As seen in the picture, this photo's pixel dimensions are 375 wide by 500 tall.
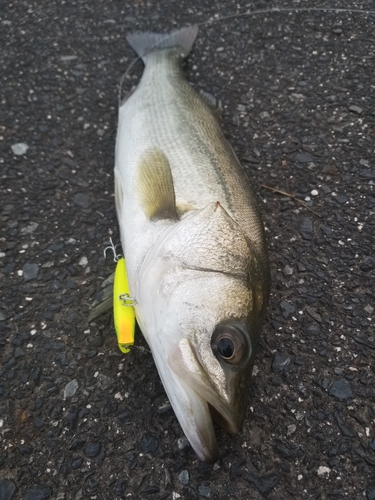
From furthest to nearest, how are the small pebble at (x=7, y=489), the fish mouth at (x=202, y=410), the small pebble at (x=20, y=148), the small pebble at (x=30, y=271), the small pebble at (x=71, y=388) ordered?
the small pebble at (x=20, y=148), the small pebble at (x=30, y=271), the small pebble at (x=71, y=388), the small pebble at (x=7, y=489), the fish mouth at (x=202, y=410)

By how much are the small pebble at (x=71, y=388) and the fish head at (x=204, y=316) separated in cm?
45

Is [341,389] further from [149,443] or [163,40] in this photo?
[163,40]

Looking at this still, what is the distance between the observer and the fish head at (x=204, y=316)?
192 centimetres

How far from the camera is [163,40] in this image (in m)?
4.07

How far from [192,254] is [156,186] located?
582 mm

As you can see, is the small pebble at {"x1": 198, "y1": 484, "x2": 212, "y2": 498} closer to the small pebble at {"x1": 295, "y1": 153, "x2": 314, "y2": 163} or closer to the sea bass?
the sea bass

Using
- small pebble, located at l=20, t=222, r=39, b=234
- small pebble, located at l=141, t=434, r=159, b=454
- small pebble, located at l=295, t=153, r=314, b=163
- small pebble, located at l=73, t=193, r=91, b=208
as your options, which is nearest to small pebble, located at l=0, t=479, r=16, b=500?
small pebble, located at l=141, t=434, r=159, b=454

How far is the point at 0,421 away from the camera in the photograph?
7.35 feet

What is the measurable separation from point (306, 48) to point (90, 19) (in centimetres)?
201

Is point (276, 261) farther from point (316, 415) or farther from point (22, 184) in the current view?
point (22, 184)

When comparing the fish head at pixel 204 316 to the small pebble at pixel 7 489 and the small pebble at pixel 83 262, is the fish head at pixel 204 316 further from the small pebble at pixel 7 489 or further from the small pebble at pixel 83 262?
the small pebble at pixel 7 489

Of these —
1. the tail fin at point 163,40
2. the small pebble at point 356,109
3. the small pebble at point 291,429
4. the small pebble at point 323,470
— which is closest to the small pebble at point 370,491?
the small pebble at point 323,470

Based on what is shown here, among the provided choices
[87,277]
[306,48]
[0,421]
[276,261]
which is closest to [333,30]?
[306,48]

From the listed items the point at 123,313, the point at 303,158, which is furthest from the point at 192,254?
the point at 303,158
